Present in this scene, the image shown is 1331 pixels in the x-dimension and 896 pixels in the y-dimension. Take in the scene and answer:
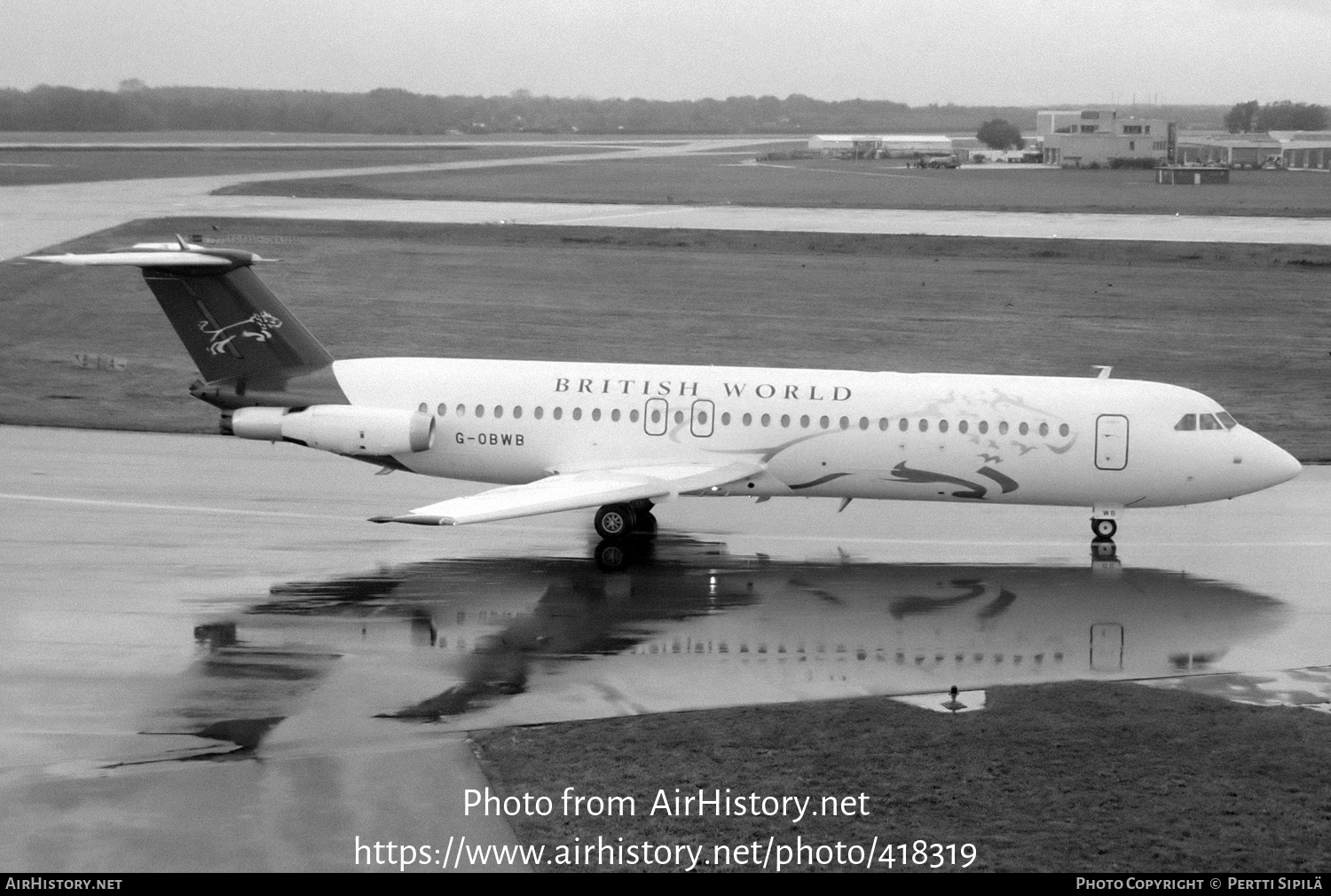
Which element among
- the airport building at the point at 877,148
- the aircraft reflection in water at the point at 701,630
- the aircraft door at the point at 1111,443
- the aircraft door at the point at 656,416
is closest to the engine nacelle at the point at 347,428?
the aircraft reflection in water at the point at 701,630

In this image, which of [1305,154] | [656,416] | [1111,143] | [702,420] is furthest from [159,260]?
[1305,154]

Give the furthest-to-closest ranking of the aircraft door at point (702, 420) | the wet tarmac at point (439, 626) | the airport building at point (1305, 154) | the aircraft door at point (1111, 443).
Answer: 1. the airport building at point (1305, 154)
2. the aircraft door at point (702, 420)
3. the aircraft door at point (1111, 443)
4. the wet tarmac at point (439, 626)

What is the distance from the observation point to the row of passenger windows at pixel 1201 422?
27.8 metres

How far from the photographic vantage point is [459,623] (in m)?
23.2

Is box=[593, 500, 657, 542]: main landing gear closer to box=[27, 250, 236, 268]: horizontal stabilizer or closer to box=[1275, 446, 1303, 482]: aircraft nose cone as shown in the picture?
box=[27, 250, 236, 268]: horizontal stabilizer

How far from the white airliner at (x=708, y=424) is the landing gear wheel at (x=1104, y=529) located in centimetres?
4

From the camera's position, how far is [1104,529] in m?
28.7

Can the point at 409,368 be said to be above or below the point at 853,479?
above

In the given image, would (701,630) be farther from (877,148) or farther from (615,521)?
(877,148)

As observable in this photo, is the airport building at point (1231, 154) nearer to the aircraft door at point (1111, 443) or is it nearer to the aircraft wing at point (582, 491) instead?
the aircraft door at point (1111, 443)

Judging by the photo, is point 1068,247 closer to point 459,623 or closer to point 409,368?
point 409,368

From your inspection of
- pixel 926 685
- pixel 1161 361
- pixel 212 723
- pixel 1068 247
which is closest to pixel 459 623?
pixel 212 723

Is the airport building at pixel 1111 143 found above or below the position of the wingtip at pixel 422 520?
above

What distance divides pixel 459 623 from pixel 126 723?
5.80 metres
